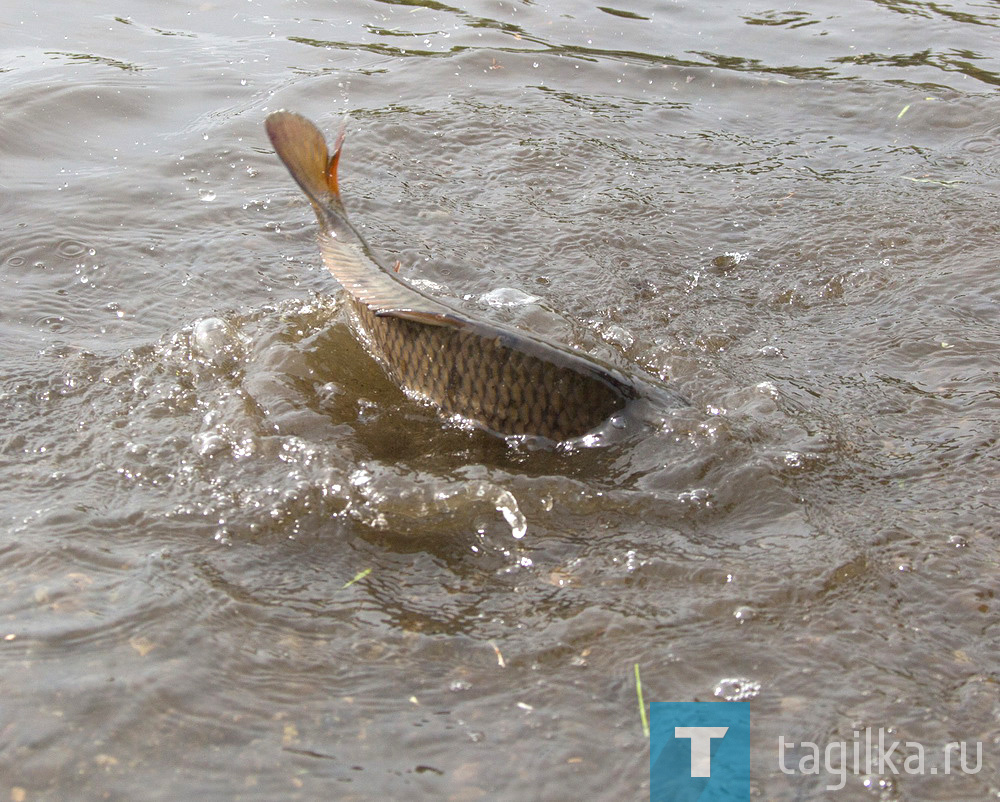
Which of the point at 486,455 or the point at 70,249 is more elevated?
the point at 70,249

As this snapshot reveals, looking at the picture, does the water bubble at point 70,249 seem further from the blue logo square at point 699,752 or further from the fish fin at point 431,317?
the blue logo square at point 699,752

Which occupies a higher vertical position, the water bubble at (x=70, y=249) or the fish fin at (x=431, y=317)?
the fish fin at (x=431, y=317)

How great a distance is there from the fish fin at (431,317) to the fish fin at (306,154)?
0.56 m

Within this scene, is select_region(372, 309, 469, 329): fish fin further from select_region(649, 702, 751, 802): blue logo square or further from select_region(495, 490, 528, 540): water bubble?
select_region(649, 702, 751, 802): blue logo square

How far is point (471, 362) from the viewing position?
9.30ft

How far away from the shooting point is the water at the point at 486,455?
84.0 inches

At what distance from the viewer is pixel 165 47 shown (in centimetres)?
664

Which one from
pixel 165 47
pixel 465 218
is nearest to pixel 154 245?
pixel 465 218

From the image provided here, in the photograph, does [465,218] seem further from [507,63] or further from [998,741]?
[998,741]

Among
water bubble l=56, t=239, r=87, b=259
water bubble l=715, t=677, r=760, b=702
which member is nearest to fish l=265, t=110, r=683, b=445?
water bubble l=715, t=677, r=760, b=702

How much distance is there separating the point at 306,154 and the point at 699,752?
2.09 meters

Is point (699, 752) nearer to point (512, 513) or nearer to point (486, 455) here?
point (512, 513)

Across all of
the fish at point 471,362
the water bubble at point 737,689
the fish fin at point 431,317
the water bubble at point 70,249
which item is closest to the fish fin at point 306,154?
the fish at point 471,362

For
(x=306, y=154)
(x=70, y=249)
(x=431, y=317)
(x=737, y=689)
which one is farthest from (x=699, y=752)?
(x=70, y=249)
